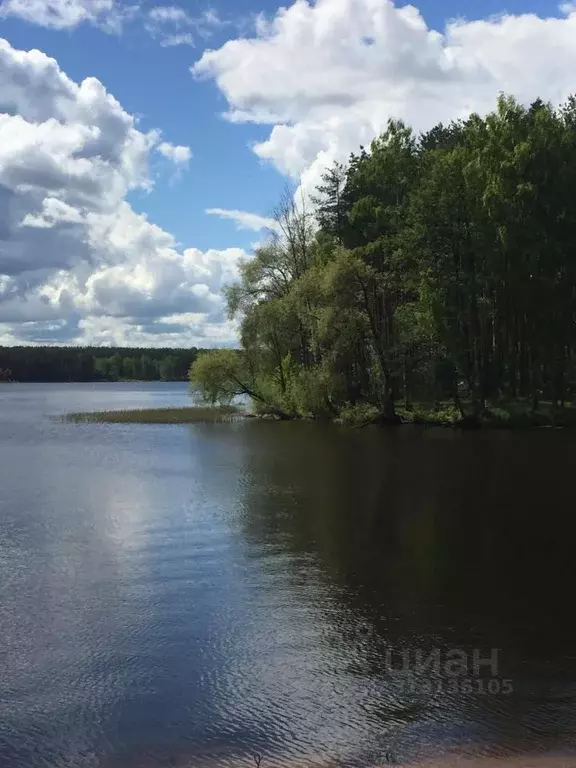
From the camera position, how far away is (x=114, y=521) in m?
18.1

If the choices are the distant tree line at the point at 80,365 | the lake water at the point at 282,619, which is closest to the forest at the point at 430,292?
the lake water at the point at 282,619

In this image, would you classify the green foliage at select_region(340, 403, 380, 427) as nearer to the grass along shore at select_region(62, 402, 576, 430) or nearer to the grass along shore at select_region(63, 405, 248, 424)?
the grass along shore at select_region(62, 402, 576, 430)

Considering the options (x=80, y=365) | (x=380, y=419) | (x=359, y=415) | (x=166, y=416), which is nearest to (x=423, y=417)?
(x=380, y=419)

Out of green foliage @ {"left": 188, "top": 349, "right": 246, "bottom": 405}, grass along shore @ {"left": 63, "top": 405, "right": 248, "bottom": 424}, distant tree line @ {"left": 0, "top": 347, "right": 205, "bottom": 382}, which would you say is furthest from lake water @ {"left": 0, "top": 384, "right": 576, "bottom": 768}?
distant tree line @ {"left": 0, "top": 347, "right": 205, "bottom": 382}

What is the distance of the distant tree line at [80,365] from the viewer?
181m

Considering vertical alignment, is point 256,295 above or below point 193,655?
above

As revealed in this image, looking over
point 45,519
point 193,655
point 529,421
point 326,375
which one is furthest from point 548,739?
point 326,375

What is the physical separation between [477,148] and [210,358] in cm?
2308

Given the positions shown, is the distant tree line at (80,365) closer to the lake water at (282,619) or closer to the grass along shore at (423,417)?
the grass along shore at (423,417)

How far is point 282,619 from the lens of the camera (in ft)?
35.3

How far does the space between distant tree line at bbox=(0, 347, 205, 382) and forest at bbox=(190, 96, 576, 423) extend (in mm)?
124120

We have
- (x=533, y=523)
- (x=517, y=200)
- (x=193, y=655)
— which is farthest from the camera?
(x=517, y=200)

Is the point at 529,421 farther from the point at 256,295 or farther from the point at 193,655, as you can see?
the point at 193,655

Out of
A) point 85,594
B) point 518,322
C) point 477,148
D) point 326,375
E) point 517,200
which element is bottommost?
point 85,594
